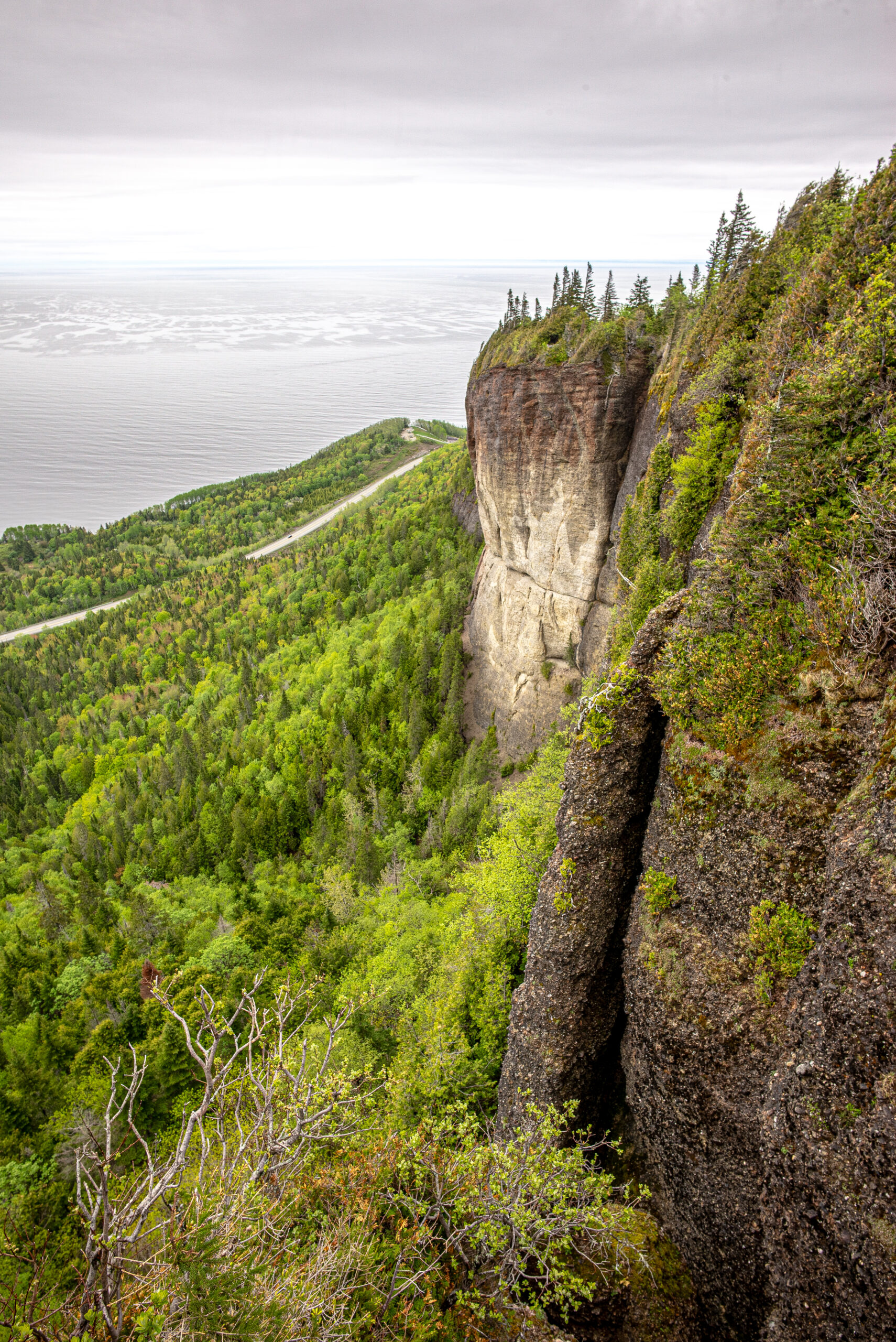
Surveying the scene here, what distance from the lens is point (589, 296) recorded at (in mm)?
50938

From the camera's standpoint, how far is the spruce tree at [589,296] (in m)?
48.3

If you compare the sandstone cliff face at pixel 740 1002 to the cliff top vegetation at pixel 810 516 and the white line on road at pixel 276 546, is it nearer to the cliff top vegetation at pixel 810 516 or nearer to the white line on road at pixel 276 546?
the cliff top vegetation at pixel 810 516

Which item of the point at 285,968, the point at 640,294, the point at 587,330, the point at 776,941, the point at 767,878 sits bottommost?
the point at 285,968

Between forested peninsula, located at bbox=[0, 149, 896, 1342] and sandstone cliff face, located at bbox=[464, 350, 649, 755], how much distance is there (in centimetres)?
30

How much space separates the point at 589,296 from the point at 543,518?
24368mm

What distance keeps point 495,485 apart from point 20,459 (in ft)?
685

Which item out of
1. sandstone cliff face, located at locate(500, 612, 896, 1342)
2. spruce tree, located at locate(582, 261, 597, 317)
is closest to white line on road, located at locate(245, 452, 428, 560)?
spruce tree, located at locate(582, 261, 597, 317)

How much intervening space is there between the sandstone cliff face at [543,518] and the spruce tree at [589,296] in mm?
11845

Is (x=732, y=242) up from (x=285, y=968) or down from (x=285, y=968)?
up

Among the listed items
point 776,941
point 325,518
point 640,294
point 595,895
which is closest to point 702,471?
point 595,895

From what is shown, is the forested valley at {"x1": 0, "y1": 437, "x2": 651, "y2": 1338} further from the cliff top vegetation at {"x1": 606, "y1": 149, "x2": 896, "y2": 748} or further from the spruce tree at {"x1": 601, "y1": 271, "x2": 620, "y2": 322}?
the spruce tree at {"x1": 601, "y1": 271, "x2": 620, "y2": 322}

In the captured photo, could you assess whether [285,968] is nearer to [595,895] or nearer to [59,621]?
[595,895]

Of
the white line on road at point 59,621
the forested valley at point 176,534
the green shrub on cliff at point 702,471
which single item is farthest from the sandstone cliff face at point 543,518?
the forested valley at point 176,534

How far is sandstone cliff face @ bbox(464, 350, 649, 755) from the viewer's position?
35125 mm
